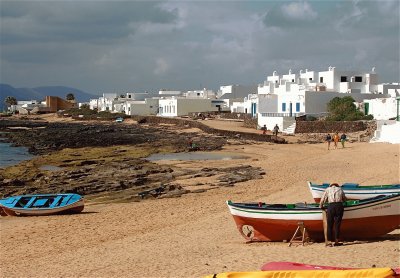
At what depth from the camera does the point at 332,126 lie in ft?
159

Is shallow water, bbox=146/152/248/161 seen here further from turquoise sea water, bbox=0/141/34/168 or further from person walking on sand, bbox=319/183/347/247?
person walking on sand, bbox=319/183/347/247

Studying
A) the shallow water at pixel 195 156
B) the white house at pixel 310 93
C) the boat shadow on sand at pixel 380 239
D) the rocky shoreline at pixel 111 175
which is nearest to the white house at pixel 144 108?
the white house at pixel 310 93

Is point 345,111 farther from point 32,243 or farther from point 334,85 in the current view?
point 32,243

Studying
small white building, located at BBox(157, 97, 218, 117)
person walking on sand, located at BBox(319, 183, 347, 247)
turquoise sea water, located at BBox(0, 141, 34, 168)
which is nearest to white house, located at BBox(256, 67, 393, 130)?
small white building, located at BBox(157, 97, 218, 117)

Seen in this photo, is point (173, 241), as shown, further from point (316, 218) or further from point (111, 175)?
point (111, 175)

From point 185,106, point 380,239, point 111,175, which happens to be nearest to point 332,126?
point 111,175

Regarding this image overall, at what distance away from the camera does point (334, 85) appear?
6594 cm

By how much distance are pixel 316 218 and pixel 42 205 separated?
38.2ft

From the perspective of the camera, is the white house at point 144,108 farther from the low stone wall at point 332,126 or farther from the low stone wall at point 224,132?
the low stone wall at point 332,126

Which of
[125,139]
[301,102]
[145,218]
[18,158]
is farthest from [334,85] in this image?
[145,218]

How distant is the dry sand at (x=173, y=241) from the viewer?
37.5 ft

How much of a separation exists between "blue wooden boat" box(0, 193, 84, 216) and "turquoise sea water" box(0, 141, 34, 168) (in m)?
18.0

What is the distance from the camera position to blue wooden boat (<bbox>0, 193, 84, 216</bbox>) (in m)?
20.1

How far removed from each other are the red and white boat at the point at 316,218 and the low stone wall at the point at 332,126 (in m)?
33.2
